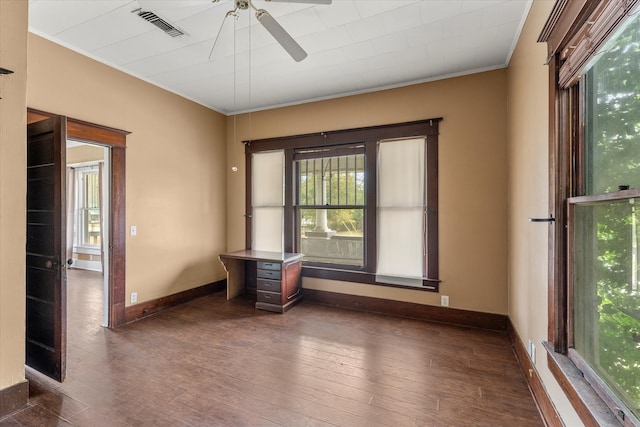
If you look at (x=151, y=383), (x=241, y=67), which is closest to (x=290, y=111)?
(x=241, y=67)

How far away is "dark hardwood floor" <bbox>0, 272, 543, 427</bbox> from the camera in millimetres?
1940

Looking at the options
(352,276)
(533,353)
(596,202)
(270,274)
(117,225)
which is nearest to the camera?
(596,202)

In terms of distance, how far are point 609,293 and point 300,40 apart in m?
2.91

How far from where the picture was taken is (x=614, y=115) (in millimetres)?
1249

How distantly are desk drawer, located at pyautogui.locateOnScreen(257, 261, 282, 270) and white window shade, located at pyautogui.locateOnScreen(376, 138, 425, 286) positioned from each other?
1323mm

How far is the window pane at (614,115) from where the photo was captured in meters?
1.10

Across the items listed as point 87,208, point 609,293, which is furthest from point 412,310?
point 87,208

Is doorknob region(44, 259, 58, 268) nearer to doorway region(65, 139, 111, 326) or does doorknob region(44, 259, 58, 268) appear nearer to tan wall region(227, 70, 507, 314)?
tan wall region(227, 70, 507, 314)

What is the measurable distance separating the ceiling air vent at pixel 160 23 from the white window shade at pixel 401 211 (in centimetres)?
258

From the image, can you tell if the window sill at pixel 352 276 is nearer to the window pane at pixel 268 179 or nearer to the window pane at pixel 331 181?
the window pane at pixel 331 181

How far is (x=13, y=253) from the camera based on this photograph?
2035mm

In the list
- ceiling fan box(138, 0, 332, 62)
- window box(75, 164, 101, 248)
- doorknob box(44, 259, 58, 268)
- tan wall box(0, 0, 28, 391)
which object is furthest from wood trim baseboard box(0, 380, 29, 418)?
window box(75, 164, 101, 248)

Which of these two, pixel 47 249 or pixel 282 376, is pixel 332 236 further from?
pixel 47 249

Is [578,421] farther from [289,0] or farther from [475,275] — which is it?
[289,0]
